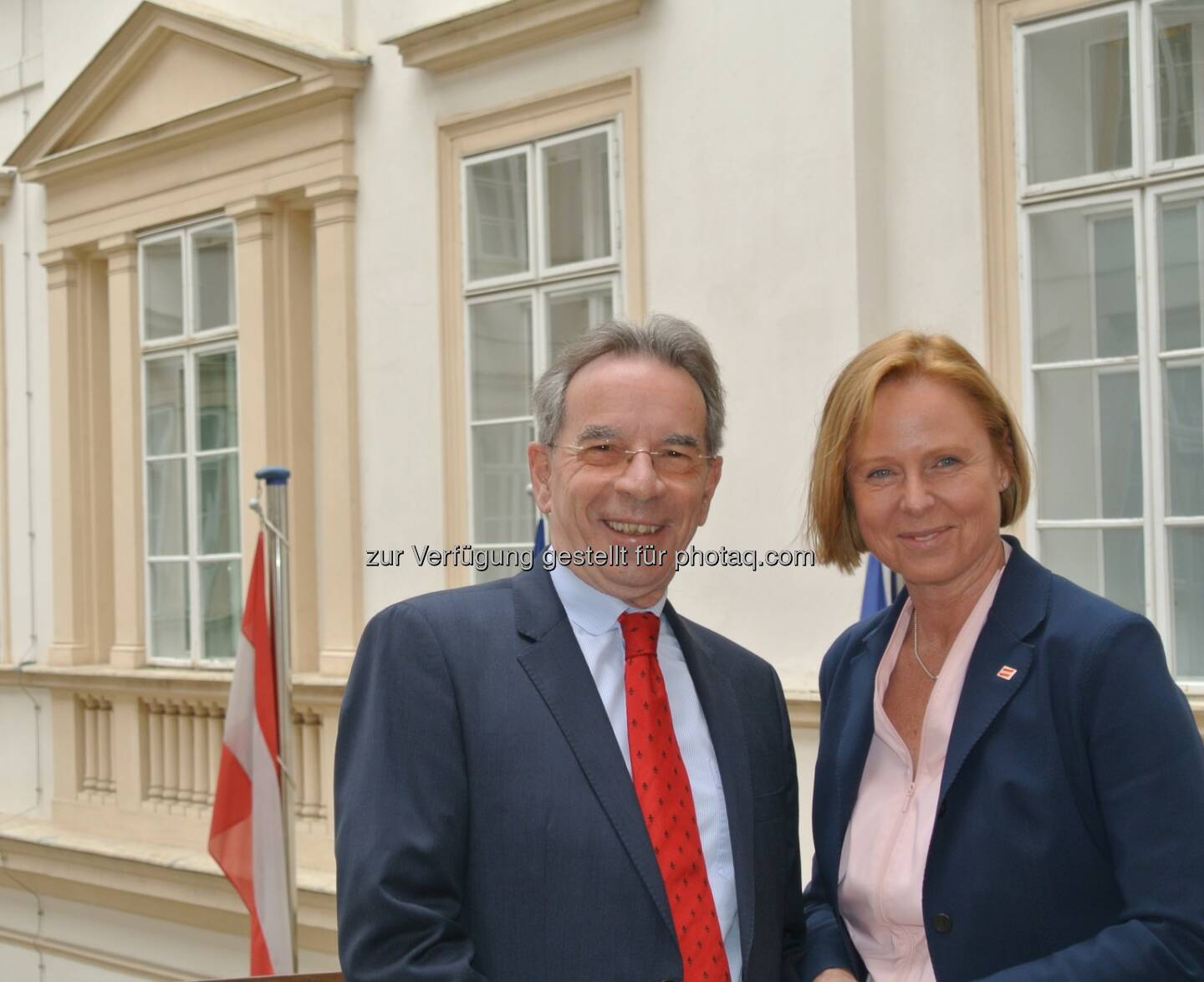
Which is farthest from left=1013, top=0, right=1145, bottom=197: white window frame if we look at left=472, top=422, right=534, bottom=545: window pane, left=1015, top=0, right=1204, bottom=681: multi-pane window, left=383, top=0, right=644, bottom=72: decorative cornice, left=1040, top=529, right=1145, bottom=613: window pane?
left=472, top=422, right=534, bottom=545: window pane

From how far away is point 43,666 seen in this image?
8.60 m

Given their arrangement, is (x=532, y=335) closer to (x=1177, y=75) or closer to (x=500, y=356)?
(x=500, y=356)

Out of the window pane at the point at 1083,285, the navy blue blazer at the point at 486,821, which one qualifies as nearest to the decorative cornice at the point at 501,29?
the window pane at the point at 1083,285

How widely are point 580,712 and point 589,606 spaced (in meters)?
0.20

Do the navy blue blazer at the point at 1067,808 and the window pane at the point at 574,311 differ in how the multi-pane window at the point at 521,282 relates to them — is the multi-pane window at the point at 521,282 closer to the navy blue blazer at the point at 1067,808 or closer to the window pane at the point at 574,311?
the window pane at the point at 574,311

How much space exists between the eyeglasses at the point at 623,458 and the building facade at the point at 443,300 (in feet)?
9.43

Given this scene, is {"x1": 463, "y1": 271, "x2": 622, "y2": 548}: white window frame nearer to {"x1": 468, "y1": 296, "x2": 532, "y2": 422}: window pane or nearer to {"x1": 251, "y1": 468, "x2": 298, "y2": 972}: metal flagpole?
{"x1": 468, "y1": 296, "x2": 532, "y2": 422}: window pane

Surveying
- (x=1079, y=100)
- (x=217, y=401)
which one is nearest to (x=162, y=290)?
(x=217, y=401)

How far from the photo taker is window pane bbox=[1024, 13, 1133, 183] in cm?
471

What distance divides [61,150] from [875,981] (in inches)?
300

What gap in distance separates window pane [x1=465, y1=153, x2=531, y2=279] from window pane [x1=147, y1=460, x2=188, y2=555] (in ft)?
8.03

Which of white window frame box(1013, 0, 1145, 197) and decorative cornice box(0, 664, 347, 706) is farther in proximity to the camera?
decorative cornice box(0, 664, 347, 706)

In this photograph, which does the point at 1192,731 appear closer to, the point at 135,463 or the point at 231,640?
the point at 231,640

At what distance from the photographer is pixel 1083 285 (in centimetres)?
484
